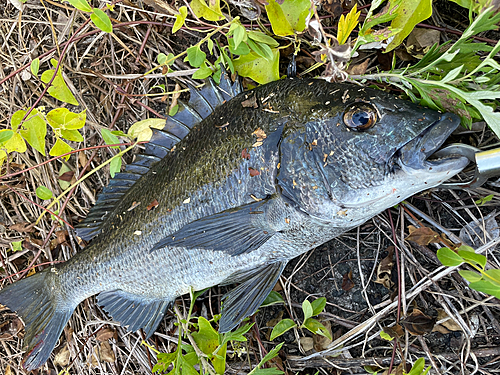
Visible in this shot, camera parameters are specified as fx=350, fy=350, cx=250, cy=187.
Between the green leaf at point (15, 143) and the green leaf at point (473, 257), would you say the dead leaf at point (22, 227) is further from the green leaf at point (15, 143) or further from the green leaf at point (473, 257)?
the green leaf at point (473, 257)

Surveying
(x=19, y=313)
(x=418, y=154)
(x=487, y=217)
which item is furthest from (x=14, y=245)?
(x=487, y=217)

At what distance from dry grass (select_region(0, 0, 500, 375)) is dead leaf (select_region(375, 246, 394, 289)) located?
1.9 inches

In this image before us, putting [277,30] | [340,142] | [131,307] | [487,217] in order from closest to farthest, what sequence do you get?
1. [340,142]
2. [277,30]
3. [487,217]
4. [131,307]

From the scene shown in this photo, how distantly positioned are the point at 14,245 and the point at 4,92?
4.12 ft

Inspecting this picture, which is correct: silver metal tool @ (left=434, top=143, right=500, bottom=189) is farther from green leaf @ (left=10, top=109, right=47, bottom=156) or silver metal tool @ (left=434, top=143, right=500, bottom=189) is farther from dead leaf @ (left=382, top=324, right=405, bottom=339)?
green leaf @ (left=10, top=109, right=47, bottom=156)

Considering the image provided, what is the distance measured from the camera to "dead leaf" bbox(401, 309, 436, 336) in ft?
6.99

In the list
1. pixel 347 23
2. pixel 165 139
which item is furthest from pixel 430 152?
pixel 165 139

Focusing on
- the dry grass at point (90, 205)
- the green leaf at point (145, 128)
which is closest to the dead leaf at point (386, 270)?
the dry grass at point (90, 205)

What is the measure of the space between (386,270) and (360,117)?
1.11 metres

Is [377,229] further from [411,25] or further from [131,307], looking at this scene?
[131,307]

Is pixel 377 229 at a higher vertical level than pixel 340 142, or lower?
lower

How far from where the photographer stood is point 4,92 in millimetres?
2863

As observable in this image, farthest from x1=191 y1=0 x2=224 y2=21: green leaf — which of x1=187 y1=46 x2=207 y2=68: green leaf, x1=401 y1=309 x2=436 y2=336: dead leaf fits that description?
x1=401 y1=309 x2=436 y2=336: dead leaf

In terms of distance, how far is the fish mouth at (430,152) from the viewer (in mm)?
1615
